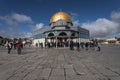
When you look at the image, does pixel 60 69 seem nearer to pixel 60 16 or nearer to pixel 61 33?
pixel 61 33

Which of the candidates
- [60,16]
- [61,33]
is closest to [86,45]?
[61,33]

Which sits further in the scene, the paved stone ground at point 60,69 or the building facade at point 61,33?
the building facade at point 61,33

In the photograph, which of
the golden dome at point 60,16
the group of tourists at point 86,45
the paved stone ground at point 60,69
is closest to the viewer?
the paved stone ground at point 60,69

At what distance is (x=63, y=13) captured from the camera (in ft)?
224

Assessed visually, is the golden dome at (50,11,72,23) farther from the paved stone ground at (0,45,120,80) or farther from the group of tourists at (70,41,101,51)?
the paved stone ground at (0,45,120,80)

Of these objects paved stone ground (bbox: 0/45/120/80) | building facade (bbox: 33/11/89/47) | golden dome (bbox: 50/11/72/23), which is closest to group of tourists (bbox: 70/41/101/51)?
building facade (bbox: 33/11/89/47)

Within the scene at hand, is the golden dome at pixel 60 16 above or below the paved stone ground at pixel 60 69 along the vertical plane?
above

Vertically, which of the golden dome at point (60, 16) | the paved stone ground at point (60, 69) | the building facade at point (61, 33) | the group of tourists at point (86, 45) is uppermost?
the golden dome at point (60, 16)

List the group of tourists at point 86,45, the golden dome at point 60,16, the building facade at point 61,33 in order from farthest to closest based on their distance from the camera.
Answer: the golden dome at point 60,16, the building facade at point 61,33, the group of tourists at point 86,45

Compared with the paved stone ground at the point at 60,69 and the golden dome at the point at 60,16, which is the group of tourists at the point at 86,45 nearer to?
the paved stone ground at the point at 60,69

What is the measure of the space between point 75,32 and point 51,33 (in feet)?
28.0

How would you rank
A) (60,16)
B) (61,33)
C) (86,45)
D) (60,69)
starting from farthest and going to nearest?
1. (60,16)
2. (61,33)
3. (86,45)
4. (60,69)

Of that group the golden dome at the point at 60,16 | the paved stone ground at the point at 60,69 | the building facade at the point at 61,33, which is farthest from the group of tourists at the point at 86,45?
the golden dome at the point at 60,16

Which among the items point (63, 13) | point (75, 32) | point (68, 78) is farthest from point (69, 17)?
point (68, 78)
